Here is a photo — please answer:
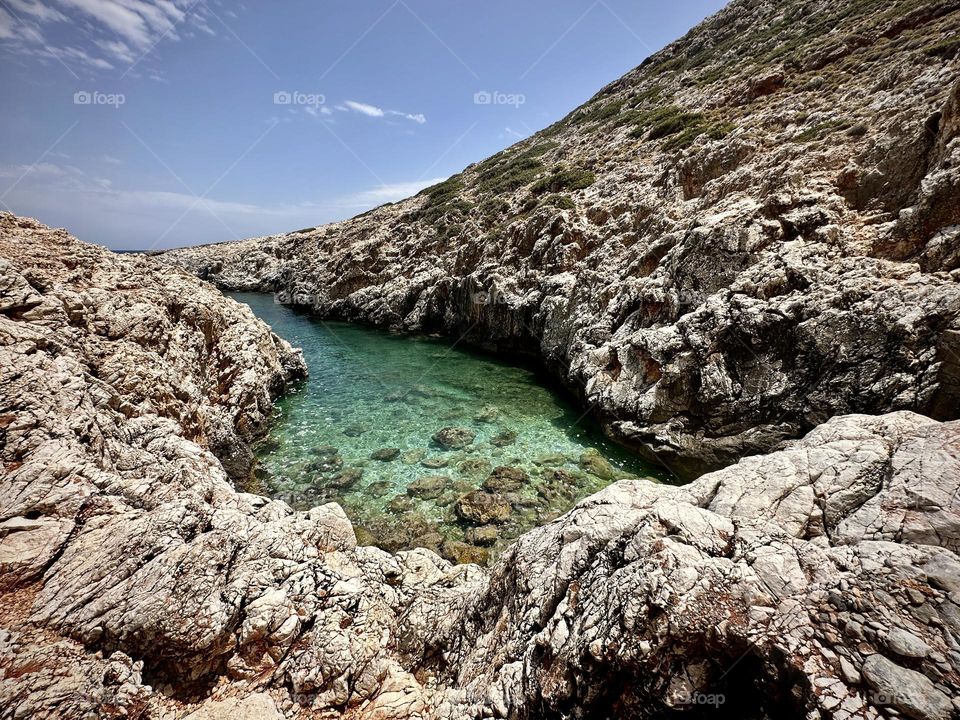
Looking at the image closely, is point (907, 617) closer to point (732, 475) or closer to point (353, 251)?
point (732, 475)

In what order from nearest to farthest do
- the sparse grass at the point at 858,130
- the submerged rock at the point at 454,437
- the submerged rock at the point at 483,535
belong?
the submerged rock at the point at 483,535 → the sparse grass at the point at 858,130 → the submerged rock at the point at 454,437

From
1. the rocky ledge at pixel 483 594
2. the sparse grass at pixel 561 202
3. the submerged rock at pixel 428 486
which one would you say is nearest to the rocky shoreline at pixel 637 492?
the rocky ledge at pixel 483 594

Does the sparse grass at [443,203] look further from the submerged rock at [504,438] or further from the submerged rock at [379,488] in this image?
the submerged rock at [379,488]

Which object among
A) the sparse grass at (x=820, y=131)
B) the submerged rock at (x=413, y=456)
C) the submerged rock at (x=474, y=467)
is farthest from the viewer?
the sparse grass at (x=820, y=131)

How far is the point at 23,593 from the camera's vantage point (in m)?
5.89

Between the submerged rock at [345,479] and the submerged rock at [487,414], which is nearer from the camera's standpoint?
the submerged rock at [345,479]

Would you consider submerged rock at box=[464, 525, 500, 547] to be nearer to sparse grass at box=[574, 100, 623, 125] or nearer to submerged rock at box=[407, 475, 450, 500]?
submerged rock at box=[407, 475, 450, 500]

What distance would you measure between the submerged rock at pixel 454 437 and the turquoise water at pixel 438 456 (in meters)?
0.06

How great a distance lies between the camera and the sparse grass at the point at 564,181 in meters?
37.7

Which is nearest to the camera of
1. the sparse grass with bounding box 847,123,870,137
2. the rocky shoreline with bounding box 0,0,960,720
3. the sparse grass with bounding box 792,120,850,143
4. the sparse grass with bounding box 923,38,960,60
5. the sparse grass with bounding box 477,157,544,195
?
the rocky shoreline with bounding box 0,0,960,720

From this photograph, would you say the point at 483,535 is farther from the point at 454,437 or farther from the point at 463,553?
the point at 454,437

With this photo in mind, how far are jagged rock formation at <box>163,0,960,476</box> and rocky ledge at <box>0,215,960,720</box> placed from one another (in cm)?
750

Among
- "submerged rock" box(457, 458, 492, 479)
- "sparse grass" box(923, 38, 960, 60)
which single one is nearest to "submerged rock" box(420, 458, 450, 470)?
"submerged rock" box(457, 458, 492, 479)

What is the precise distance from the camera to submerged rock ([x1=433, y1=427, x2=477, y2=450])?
19406 mm
